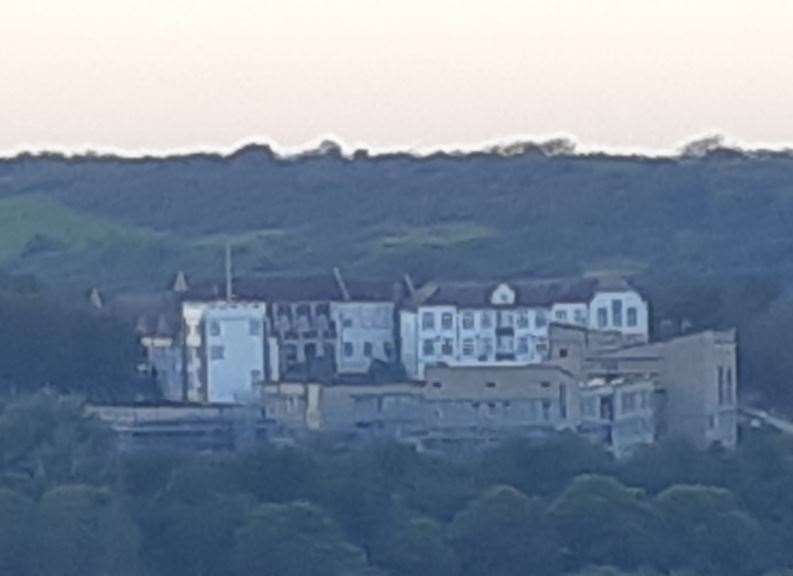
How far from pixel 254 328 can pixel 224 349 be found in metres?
0.64

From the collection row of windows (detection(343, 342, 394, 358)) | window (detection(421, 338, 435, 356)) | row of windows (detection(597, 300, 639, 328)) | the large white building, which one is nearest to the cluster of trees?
row of windows (detection(597, 300, 639, 328))

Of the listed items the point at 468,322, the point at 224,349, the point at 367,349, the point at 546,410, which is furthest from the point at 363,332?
the point at 546,410

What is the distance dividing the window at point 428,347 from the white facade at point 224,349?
2.28 m

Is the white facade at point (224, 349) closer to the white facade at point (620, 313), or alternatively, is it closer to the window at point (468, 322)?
the window at point (468, 322)

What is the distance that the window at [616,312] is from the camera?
5820 centimetres

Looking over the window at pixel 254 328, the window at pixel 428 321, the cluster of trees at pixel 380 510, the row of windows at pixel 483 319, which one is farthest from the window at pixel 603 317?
the cluster of trees at pixel 380 510

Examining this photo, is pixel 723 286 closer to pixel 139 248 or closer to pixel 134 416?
pixel 134 416

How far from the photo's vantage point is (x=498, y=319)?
59.3 meters

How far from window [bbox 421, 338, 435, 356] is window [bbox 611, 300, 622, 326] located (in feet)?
7.61

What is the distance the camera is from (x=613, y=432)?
51406 millimetres

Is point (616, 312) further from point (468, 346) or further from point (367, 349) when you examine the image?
point (367, 349)

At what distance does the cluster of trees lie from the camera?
4356cm

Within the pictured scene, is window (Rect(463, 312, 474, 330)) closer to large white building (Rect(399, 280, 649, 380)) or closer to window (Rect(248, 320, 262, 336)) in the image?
large white building (Rect(399, 280, 649, 380))

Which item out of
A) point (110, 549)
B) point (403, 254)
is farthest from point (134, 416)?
point (403, 254)
